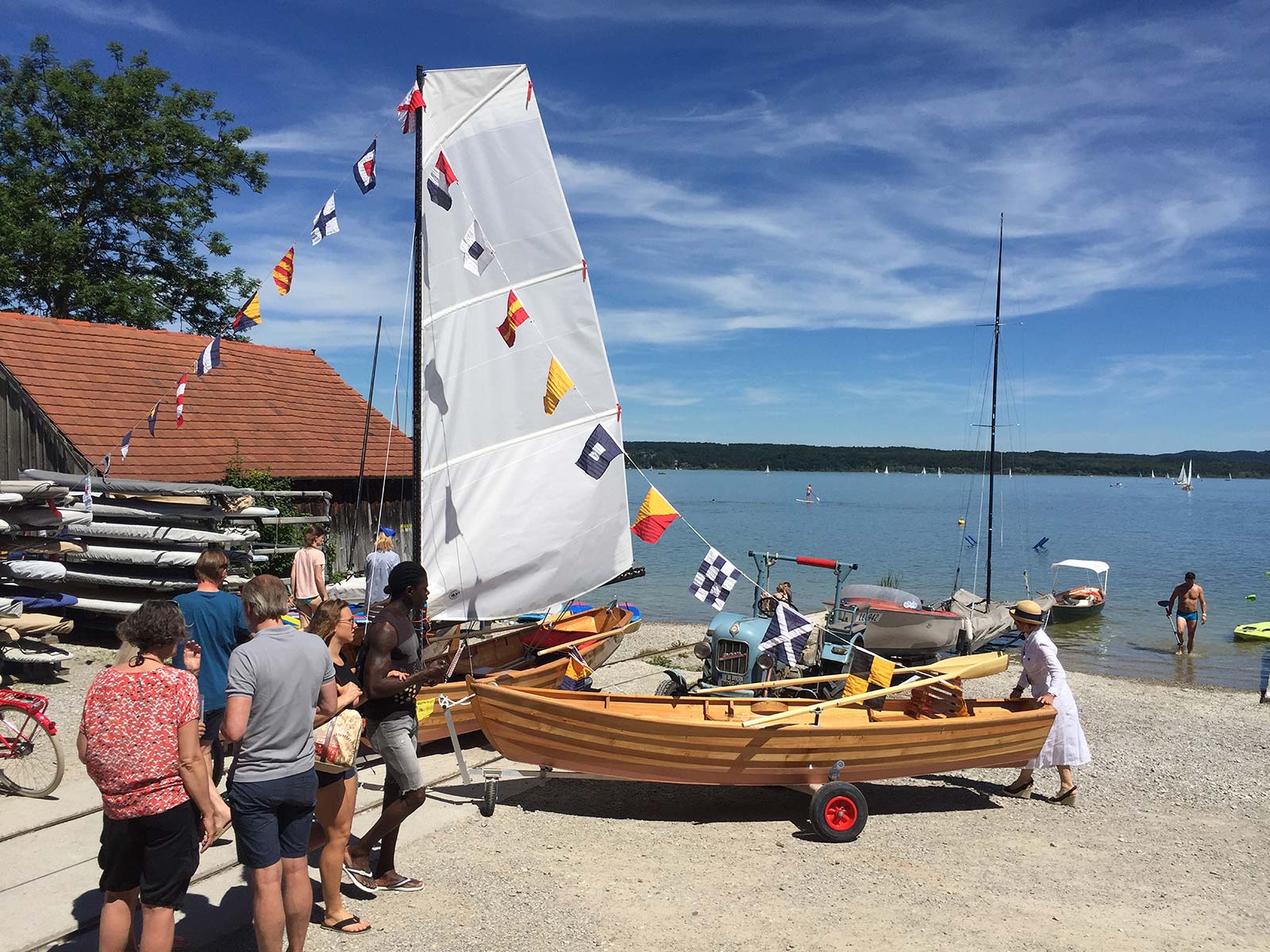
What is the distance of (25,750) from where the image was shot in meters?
6.89

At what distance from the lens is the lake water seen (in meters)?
21.4

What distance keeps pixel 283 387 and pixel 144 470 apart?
511cm

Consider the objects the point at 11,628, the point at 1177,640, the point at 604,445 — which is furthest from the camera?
the point at 1177,640

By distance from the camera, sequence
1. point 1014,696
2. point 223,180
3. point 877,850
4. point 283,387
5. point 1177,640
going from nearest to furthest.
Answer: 1. point 877,850
2. point 1014,696
3. point 283,387
4. point 1177,640
5. point 223,180

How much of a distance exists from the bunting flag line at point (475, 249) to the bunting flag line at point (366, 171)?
112 centimetres

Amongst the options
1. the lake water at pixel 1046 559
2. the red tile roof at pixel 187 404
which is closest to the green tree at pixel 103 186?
the red tile roof at pixel 187 404

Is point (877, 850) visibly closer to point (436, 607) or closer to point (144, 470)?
point (436, 607)

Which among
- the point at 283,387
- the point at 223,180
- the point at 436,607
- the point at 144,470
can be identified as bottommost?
the point at 436,607

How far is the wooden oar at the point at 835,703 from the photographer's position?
6.84 meters

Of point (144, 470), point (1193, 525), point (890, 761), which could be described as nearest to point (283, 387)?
point (144, 470)

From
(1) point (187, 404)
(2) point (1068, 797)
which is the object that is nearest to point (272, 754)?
(2) point (1068, 797)

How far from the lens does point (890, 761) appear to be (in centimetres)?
729

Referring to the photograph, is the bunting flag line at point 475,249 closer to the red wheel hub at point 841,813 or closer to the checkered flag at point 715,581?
the checkered flag at point 715,581

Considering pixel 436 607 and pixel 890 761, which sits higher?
pixel 436 607
